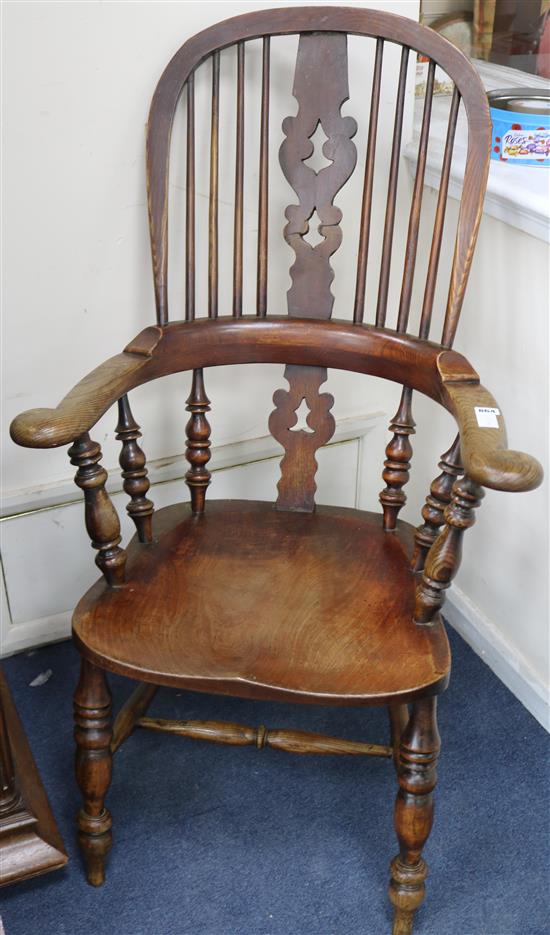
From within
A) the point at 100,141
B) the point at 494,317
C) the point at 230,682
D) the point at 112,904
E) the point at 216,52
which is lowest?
the point at 112,904

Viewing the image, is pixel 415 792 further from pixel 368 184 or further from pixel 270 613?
pixel 368 184

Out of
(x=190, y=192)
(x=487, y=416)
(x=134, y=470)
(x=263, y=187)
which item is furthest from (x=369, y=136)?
(x=134, y=470)

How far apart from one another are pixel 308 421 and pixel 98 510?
0.42m

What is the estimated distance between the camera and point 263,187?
153 cm

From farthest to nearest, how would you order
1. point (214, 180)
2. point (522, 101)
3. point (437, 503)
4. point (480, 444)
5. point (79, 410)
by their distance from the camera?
point (522, 101) < point (214, 180) < point (437, 503) < point (79, 410) < point (480, 444)

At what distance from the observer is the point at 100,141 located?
1607 mm

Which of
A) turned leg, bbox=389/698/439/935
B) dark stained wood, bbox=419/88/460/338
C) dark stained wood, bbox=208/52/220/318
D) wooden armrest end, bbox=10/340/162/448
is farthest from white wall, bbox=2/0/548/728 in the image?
turned leg, bbox=389/698/439/935

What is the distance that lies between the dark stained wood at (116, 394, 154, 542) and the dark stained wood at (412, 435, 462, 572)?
0.42 metres

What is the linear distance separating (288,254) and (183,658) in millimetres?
836

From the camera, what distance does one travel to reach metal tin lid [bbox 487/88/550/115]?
1738 millimetres

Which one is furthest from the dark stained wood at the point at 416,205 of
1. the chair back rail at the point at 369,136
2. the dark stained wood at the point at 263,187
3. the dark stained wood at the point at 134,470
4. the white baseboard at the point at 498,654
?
the white baseboard at the point at 498,654

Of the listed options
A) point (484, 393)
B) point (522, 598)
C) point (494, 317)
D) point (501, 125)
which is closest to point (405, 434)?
point (484, 393)

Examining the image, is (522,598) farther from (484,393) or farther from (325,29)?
(325,29)

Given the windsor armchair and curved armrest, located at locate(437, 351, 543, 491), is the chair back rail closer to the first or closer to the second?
the windsor armchair
